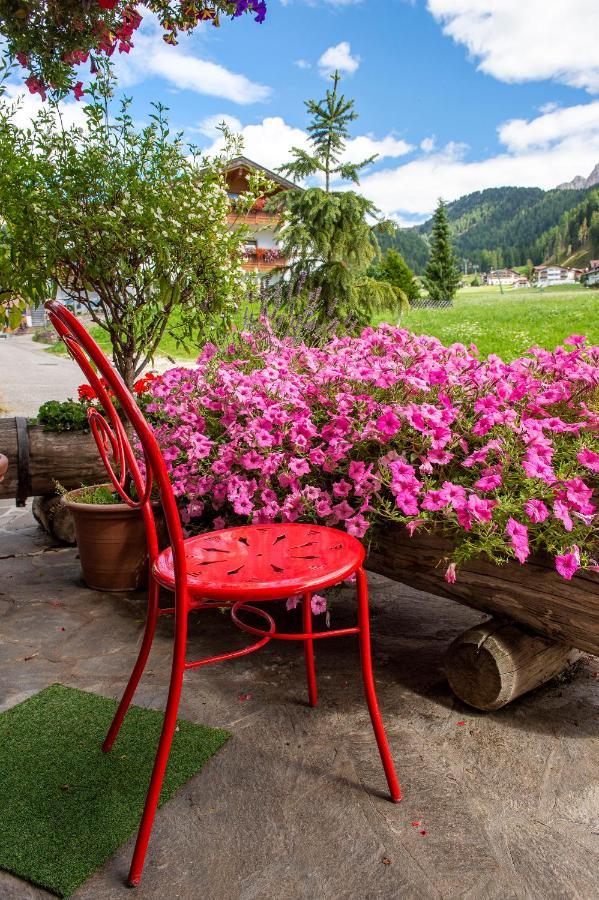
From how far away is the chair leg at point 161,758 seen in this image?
4.99 feet

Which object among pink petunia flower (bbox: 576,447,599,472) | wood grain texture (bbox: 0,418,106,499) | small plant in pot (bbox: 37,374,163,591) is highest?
pink petunia flower (bbox: 576,447,599,472)

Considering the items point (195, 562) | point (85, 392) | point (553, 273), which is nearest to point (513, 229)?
point (553, 273)

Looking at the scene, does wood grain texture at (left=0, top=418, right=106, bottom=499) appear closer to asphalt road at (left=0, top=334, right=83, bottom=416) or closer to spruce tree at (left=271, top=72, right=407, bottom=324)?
spruce tree at (left=271, top=72, right=407, bottom=324)

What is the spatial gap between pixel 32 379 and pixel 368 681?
46.3 ft

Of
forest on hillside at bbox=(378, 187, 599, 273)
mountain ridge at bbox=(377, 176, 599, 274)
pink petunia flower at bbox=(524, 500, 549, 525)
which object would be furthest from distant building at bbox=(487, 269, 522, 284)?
pink petunia flower at bbox=(524, 500, 549, 525)

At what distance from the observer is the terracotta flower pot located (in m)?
3.44

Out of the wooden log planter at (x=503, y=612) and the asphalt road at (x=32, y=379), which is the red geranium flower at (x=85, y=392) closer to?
the wooden log planter at (x=503, y=612)

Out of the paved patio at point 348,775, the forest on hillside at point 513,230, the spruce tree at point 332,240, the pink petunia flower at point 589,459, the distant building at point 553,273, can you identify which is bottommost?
the paved patio at point 348,775

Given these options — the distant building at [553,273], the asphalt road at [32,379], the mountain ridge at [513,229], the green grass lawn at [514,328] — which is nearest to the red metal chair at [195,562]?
the asphalt road at [32,379]

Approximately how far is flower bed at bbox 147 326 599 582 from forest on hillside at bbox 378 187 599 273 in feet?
191

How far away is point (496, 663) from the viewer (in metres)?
2.18

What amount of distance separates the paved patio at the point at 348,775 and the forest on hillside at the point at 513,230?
58663 millimetres

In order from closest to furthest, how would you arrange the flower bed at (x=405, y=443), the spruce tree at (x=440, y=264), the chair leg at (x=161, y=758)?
the chair leg at (x=161, y=758)
the flower bed at (x=405, y=443)
the spruce tree at (x=440, y=264)

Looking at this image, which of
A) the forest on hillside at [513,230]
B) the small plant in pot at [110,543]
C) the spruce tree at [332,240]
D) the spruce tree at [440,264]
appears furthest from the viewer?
the forest on hillside at [513,230]
